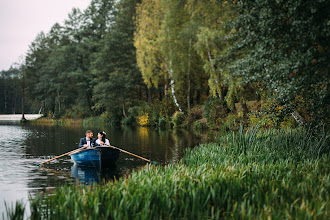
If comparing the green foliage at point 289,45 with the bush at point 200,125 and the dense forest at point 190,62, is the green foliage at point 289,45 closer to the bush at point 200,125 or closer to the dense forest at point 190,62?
the dense forest at point 190,62

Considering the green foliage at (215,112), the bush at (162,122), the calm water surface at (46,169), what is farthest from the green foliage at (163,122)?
the calm water surface at (46,169)

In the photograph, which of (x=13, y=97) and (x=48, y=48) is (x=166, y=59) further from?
(x=13, y=97)

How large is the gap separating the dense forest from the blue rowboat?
202 inches

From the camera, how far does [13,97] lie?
108 m

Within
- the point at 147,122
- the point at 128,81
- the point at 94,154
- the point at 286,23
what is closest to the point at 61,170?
the point at 94,154

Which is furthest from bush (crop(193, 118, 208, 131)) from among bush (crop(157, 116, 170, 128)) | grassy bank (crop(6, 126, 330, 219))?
grassy bank (crop(6, 126, 330, 219))

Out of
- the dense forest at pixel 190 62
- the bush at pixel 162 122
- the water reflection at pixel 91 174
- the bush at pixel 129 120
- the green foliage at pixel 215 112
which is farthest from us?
the bush at pixel 129 120

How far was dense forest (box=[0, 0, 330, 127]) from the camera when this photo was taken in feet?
30.3

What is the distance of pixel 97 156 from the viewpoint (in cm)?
1307

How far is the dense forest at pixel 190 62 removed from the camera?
9234mm

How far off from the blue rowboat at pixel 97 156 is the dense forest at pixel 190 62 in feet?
16.8

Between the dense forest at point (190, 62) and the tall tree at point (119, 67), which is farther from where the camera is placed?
the tall tree at point (119, 67)

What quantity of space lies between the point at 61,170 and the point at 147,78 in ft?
74.7

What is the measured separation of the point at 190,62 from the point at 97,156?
19774mm
